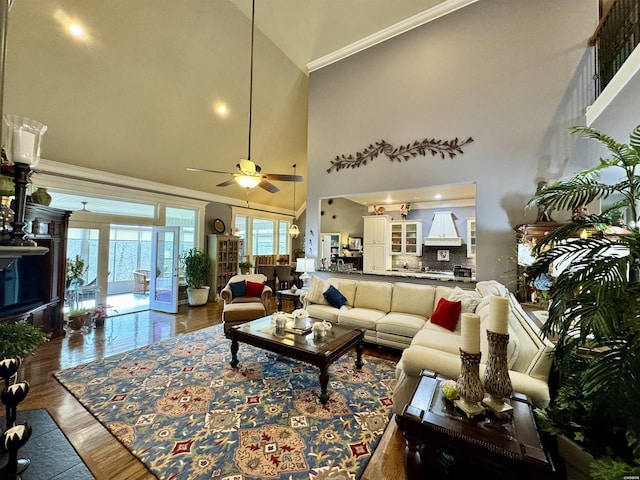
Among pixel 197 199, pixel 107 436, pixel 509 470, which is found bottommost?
pixel 107 436

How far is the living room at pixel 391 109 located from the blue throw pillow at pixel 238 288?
1597 mm

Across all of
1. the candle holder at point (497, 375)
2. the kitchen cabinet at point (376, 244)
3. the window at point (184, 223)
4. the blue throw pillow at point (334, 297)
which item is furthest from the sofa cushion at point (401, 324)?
the window at point (184, 223)

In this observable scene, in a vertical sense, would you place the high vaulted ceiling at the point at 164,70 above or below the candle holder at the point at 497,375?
above

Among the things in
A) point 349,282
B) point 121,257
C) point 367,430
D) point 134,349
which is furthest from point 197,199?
point 367,430

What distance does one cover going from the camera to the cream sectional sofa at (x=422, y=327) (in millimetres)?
1763

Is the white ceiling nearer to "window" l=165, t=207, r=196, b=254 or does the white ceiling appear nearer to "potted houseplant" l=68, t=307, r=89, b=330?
"window" l=165, t=207, r=196, b=254

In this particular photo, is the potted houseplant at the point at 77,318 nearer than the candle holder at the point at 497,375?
No

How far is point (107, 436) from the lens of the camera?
78.4 inches

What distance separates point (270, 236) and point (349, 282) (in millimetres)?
5398

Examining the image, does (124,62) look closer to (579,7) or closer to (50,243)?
(50,243)

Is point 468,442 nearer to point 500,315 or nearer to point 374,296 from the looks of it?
point 500,315

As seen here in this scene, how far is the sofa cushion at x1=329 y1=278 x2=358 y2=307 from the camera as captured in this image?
4.38 meters

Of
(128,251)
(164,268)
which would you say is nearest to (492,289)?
(164,268)

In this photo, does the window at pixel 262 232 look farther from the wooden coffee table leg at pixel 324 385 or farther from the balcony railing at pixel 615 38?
the balcony railing at pixel 615 38
